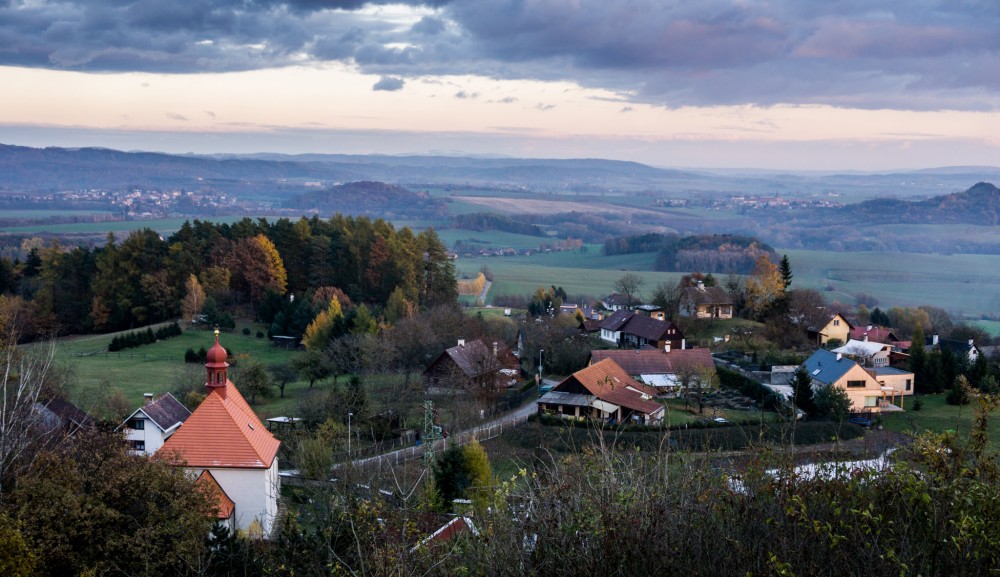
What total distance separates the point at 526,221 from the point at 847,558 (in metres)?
133

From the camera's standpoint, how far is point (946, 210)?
117438mm

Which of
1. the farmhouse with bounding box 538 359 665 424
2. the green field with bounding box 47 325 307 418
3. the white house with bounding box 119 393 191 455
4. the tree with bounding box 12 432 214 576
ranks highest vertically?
the tree with bounding box 12 432 214 576

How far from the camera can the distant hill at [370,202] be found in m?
149

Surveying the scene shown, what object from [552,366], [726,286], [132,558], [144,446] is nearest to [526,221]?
Result: [726,286]

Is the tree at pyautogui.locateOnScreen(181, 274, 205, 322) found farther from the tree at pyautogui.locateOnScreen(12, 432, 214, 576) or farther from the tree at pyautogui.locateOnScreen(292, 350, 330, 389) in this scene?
the tree at pyautogui.locateOnScreen(12, 432, 214, 576)

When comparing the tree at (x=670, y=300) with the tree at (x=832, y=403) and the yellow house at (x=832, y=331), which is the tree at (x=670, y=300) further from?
the tree at (x=832, y=403)

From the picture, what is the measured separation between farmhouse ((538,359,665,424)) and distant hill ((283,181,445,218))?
113301 millimetres

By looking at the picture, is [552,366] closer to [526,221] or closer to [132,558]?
[132,558]

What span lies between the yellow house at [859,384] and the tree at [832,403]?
15.6 inches

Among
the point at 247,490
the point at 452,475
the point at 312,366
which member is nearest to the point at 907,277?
the point at 312,366

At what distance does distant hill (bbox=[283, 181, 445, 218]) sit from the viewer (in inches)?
5856

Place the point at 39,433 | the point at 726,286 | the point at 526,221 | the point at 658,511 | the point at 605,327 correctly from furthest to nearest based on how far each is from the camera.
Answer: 1. the point at 526,221
2. the point at 726,286
3. the point at 605,327
4. the point at 39,433
5. the point at 658,511

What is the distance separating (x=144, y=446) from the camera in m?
25.1

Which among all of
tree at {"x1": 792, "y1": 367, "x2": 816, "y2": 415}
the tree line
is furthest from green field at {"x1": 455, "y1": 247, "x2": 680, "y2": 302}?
tree at {"x1": 792, "y1": 367, "x2": 816, "y2": 415}
